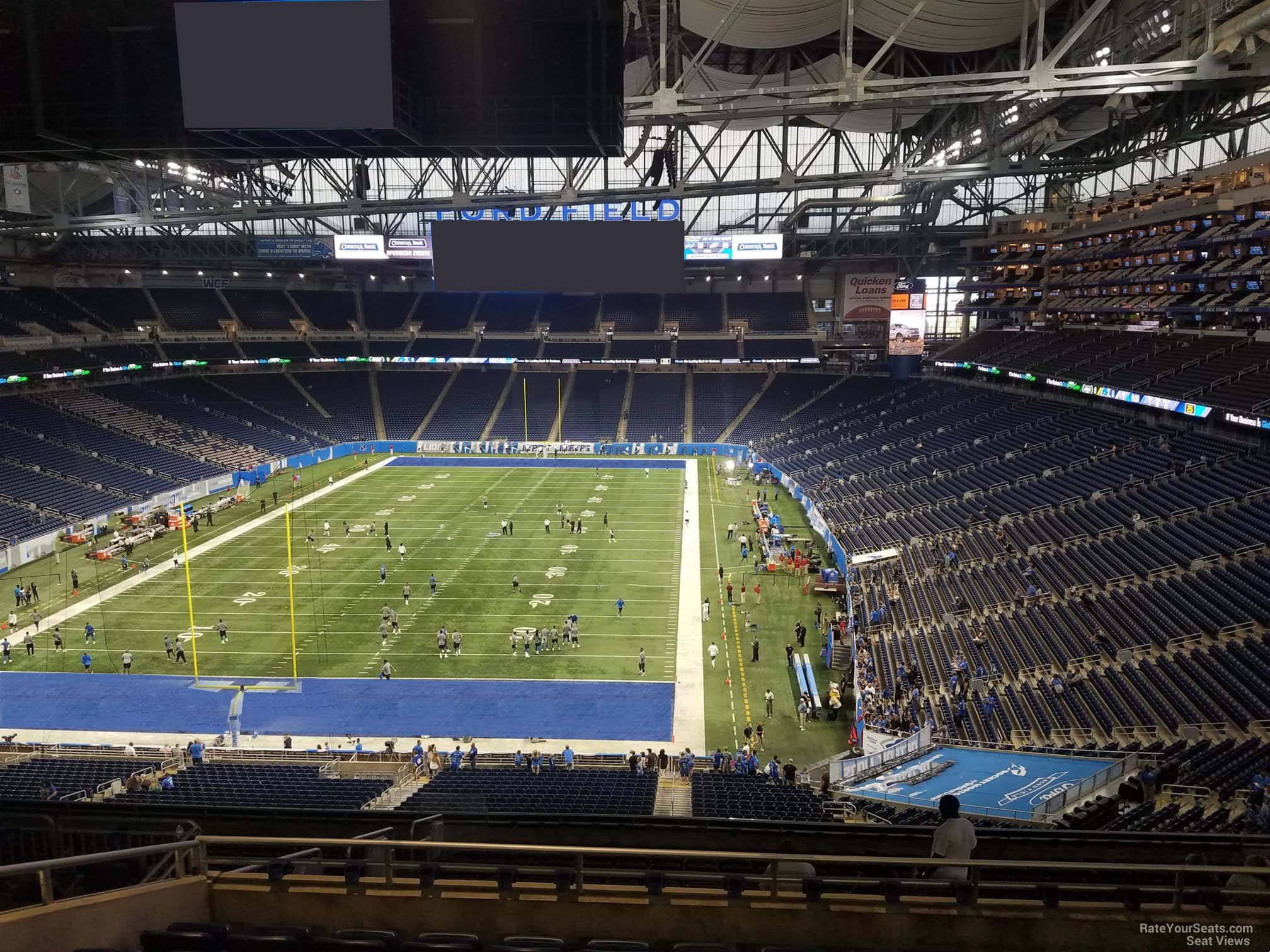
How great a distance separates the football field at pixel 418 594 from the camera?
2505 centimetres

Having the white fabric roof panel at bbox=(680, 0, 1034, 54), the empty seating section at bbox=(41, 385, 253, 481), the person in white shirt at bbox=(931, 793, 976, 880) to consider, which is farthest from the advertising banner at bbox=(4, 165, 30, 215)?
the person in white shirt at bbox=(931, 793, 976, 880)

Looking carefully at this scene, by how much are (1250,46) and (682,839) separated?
21.0 meters

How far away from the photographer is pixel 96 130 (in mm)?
8453

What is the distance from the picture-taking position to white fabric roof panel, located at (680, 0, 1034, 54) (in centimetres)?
2167

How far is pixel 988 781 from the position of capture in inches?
601

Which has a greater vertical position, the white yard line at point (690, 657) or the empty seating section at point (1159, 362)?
the empty seating section at point (1159, 362)

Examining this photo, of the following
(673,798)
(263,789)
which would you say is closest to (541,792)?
(673,798)

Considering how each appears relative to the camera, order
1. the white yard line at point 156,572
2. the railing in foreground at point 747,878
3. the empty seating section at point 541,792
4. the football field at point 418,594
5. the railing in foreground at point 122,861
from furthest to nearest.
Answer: the white yard line at point 156,572, the football field at point 418,594, the empty seating section at point 541,792, the railing in foreground at point 747,878, the railing in foreground at point 122,861

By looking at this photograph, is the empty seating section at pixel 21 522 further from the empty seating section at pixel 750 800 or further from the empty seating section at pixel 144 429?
the empty seating section at pixel 750 800

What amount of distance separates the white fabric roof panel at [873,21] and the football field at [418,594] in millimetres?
17880

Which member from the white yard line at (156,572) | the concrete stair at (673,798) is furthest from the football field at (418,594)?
the concrete stair at (673,798)

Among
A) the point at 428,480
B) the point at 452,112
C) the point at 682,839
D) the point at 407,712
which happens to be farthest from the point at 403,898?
the point at 428,480

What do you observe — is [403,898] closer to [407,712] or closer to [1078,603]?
[407,712]

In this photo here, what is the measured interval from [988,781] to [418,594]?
20.7 m
